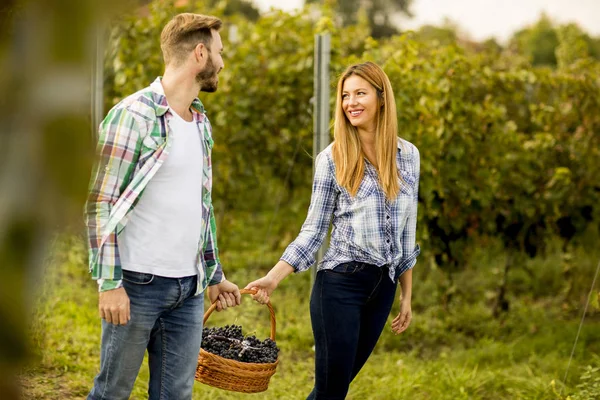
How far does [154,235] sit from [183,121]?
34cm

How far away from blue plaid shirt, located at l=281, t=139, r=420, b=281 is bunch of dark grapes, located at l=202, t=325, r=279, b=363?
0.33 m

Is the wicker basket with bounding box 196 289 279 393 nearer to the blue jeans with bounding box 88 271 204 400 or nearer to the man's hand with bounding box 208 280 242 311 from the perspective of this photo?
the man's hand with bounding box 208 280 242 311

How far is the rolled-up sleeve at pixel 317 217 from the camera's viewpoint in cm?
276

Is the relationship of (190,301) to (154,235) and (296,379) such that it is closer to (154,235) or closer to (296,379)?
(154,235)

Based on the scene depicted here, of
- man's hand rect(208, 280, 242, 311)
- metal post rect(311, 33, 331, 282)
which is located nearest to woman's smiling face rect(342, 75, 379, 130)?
man's hand rect(208, 280, 242, 311)

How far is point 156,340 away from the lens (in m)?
2.34

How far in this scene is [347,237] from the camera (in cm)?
273

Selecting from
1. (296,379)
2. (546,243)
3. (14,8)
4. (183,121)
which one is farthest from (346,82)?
(546,243)

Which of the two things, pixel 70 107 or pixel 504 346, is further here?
pixel 504 346

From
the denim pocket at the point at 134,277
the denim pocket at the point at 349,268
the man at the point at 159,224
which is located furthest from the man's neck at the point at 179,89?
the denim pocket at the point at 349,268

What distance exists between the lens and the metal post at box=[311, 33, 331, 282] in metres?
4.48

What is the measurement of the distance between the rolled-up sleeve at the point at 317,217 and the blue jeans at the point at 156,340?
0.49 metres

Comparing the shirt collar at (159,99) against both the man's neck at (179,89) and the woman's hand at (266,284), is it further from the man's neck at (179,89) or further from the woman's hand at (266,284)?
the woman's hand at (266,284)

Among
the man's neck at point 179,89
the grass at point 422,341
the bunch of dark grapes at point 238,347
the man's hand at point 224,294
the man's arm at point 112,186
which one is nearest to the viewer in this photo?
the man's arm at point 112,186
